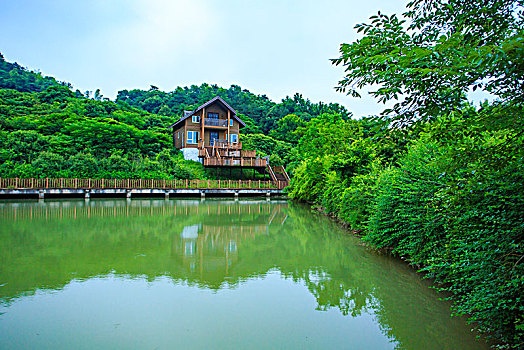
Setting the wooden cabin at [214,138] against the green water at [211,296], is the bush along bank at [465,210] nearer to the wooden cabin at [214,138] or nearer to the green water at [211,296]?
the green water at [211,296]

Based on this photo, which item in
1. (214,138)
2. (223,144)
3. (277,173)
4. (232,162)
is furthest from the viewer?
(214,138)

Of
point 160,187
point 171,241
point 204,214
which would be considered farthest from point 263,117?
point 171,241

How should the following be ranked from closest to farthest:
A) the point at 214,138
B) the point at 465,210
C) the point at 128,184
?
the point at 465,210 → the point at 128,184 → the point at 214,138

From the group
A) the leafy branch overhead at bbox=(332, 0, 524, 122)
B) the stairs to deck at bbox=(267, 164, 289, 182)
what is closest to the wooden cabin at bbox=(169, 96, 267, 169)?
the stairs to deck at bbox=(267, 164, 289, 182)

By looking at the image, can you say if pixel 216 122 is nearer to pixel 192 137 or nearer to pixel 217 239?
pixel 192 137

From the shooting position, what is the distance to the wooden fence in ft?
74.9

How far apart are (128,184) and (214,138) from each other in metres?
10.6

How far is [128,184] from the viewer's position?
84.4 ft

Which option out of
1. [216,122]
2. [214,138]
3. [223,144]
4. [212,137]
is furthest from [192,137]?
[223,144]

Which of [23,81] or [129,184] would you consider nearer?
[129,184]

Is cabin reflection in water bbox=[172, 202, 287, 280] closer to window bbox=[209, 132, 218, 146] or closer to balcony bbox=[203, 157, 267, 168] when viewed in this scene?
balcony bbox=[203, 157, 267, 168]

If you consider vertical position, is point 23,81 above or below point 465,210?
above

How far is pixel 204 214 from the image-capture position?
17219 millimetres

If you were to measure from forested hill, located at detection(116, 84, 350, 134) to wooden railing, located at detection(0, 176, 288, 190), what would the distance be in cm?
1635
